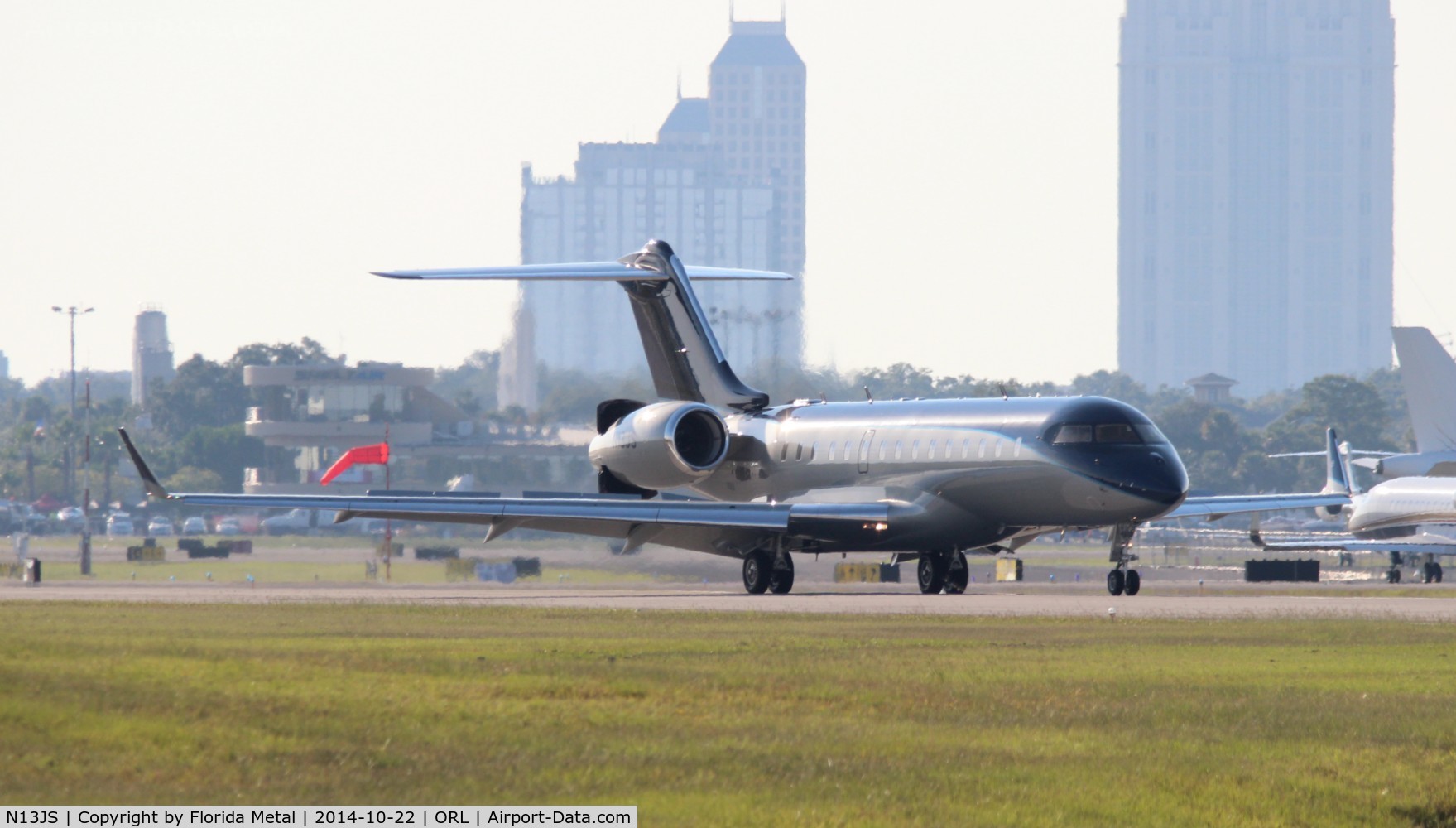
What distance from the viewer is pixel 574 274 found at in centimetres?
4572

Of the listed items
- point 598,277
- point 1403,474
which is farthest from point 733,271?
point 1403,474

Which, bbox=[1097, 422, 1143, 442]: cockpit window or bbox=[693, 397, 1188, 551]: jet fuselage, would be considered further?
bbox=[1097, 422, 1143, 442]: cockpit window

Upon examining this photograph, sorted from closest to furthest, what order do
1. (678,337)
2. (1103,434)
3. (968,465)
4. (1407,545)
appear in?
(1103,434) → (968,465) → (678,337) → (1407,545)

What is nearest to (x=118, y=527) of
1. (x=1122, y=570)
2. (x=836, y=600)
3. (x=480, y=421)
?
(x=480, y=421)

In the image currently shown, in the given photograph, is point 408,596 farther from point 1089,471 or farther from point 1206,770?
point 1206,770

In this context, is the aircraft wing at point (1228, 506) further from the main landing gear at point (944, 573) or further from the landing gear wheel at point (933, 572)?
the landing gear wheel at point (933, 572)

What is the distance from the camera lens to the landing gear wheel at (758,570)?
145ft

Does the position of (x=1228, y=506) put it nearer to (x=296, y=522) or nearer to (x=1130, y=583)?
(x=1130, y=583)

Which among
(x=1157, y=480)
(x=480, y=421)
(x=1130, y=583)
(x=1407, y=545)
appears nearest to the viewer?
(x=1157, y=480)

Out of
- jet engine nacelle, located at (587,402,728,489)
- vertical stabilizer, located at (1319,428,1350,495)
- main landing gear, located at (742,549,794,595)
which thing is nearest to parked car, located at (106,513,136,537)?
vertical stabilizer, located at (1319,428,1350,495)

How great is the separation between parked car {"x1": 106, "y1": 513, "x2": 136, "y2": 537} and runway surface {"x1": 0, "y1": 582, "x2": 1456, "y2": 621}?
77.1 m

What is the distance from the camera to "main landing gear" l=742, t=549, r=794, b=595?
4428 cm

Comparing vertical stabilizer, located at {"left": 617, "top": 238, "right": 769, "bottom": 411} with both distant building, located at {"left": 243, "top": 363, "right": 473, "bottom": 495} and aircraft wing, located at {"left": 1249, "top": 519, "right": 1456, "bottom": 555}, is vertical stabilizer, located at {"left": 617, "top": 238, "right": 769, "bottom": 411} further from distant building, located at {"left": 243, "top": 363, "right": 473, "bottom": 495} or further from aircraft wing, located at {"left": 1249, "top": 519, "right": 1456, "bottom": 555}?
distant building, located at {"left": 243, "top": 363, "right": 473, "bottom": 495}

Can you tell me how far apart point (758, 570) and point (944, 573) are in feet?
12.9
